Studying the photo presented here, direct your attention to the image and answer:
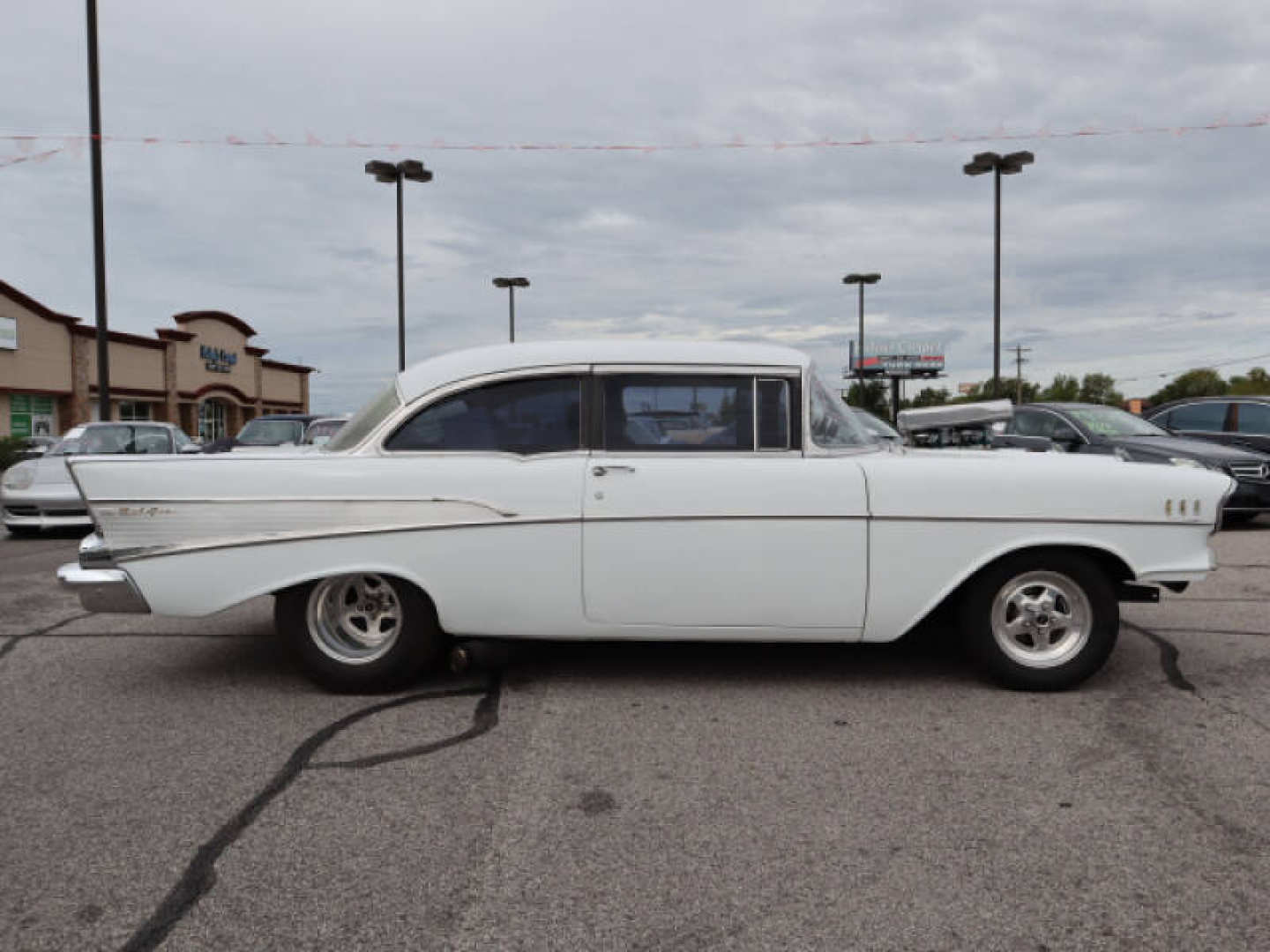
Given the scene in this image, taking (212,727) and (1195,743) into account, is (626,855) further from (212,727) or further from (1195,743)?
(1195,743)

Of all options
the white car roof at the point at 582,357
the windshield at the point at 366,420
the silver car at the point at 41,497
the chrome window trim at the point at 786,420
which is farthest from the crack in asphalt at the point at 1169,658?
the silver car at the point at 41,497

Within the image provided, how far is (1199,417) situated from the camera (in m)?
12.7

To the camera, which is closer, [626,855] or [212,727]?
[626,855]

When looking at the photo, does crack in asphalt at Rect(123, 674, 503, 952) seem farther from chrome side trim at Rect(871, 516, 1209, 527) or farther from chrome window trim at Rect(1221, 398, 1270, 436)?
chrome window trim at Rect(1221, 398, 1270, 436)

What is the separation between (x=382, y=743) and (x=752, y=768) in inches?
54.6

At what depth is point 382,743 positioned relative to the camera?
3.61 meters

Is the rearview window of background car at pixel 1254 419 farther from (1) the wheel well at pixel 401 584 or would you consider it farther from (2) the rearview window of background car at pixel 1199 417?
(1) the wheel well at pixel 401 584

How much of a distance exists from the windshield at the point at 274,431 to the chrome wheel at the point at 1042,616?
47.8ft

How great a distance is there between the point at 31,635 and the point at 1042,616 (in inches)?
215

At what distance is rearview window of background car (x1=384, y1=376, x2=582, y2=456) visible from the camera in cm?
425

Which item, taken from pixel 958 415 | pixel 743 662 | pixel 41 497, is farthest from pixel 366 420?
pixel 41 497

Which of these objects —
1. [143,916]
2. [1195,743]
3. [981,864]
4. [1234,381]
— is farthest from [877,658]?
[1234,381]

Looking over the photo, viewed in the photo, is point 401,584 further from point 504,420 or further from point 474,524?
point 504,420

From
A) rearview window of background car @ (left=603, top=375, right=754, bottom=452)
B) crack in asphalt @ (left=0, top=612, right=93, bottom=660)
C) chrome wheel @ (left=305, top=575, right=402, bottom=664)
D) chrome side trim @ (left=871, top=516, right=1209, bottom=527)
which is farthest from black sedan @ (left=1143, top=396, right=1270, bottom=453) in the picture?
crack in asphalt @ (left=0, top=612, right=93, bottom=660)
